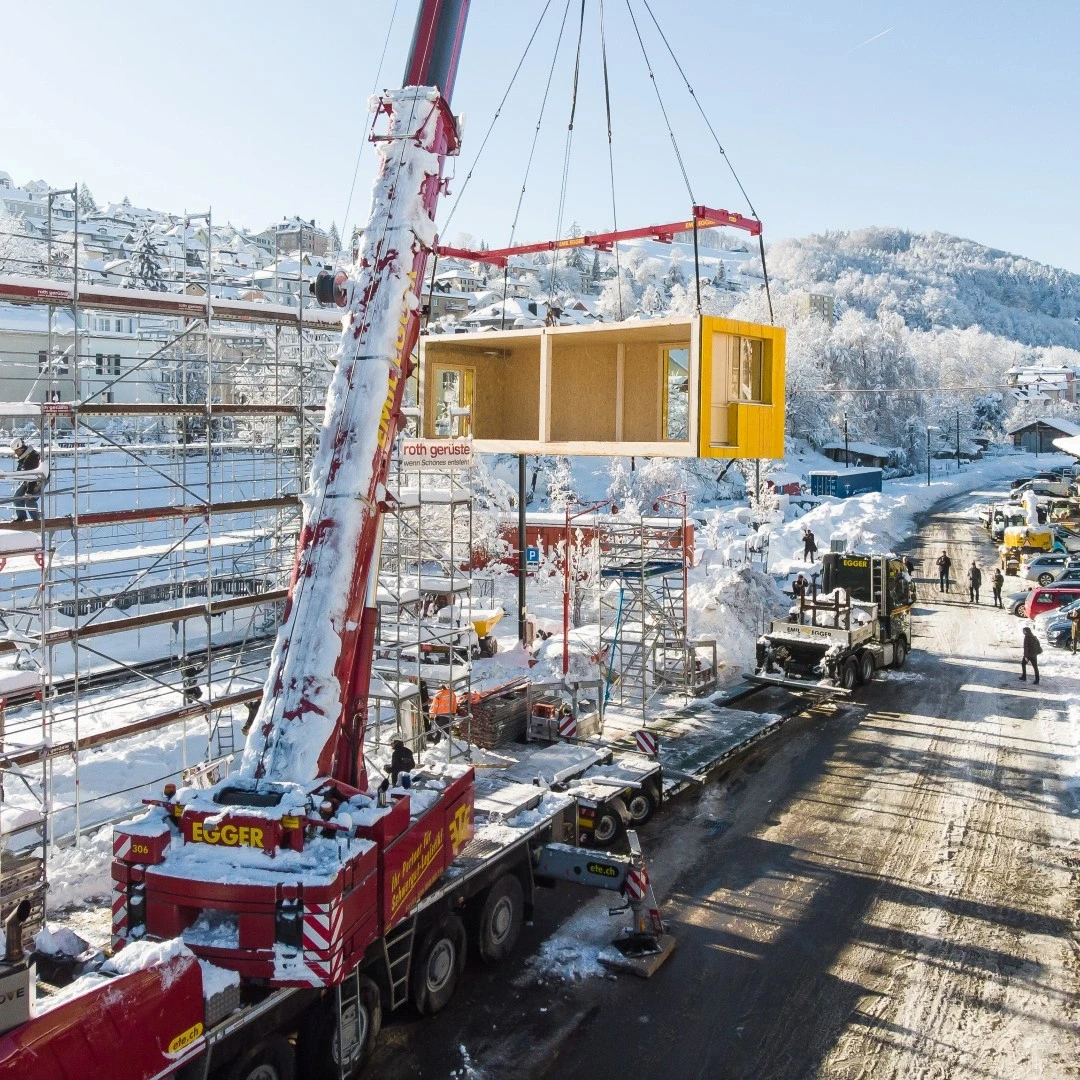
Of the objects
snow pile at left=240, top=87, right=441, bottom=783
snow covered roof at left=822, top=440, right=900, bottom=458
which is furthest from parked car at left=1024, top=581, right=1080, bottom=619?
snow covered roof at left=822, top=440, right=900, bottom=458

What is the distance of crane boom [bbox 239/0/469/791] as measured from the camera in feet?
28.5

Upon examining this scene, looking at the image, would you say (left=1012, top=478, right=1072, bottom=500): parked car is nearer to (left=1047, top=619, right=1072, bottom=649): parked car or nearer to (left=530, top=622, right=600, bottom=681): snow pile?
(left=1047, top=619, right=1072, bottom=649): parked car

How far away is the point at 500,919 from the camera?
10688 millimetres

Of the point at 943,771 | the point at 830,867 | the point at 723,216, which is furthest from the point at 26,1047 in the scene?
the point at 943,771

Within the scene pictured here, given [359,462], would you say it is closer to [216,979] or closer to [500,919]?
[216,979]

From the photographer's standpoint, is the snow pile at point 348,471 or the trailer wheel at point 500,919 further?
the trailer wheel at point 500,919

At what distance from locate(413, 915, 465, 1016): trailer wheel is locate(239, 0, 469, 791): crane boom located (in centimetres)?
164

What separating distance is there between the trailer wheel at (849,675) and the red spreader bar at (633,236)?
1160 centimetres

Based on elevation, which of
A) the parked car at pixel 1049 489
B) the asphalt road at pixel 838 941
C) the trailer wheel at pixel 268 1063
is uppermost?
the parked car at pixel 1049 489

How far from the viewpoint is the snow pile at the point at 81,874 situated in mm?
11438

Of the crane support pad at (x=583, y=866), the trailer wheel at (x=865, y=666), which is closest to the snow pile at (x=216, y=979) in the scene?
the crane support pad at (x=583, y=866)

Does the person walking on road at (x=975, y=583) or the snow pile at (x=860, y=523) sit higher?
the snow pile at (x=860, y=523)

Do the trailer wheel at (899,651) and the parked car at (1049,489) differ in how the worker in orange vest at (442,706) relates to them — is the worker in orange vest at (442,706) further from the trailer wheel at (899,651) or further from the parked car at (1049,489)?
the parked car at (1049,489)

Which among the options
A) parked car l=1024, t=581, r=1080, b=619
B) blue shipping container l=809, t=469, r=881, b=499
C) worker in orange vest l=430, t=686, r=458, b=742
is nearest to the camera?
worker in orange vest l=430, t=686, r=458, b=742
